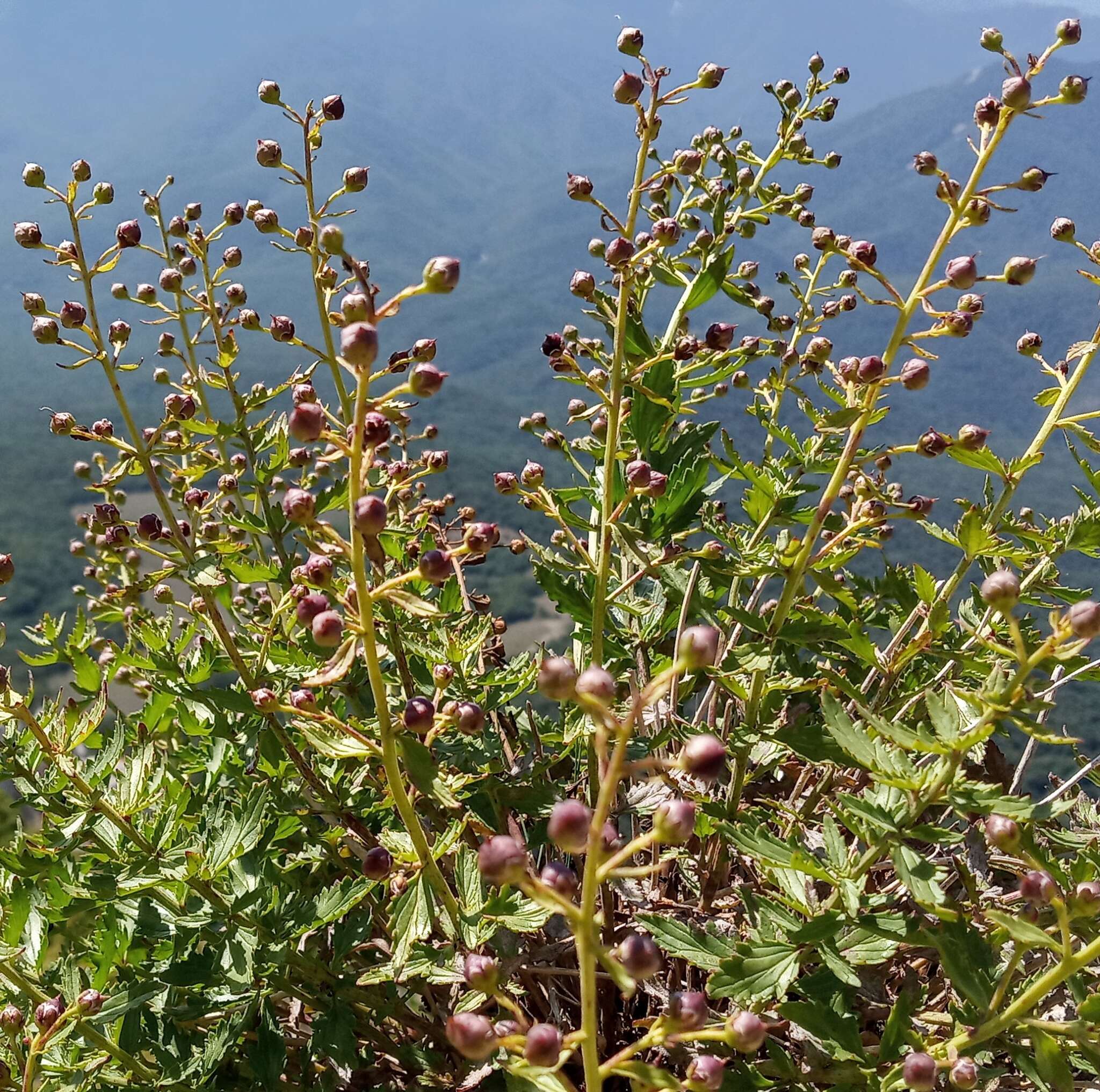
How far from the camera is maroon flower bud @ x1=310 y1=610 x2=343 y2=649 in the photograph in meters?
0.94

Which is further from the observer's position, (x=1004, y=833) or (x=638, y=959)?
(x=1004, y=833)

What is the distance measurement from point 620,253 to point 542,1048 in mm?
1011

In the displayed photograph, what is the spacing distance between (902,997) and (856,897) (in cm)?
14

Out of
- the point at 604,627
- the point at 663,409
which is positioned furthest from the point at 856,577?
the point at 604,627

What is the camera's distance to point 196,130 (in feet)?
582

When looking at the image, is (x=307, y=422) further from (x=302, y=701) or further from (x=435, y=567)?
(x=302, y=701)

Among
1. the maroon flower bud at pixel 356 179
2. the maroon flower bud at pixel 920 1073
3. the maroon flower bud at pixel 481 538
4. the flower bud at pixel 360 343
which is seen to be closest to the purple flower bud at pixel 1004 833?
the maroon flower bud at pixel 920 1073

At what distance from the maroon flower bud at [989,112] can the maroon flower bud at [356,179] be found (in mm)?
1016

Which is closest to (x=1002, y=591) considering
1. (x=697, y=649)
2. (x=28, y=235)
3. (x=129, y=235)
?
(x=697, y=649)

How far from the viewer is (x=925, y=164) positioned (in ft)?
5.10

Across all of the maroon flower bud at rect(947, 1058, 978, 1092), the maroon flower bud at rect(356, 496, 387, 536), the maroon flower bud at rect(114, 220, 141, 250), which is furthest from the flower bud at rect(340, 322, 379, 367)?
the maroon flower bud at rect(114, 220, 141, 250)

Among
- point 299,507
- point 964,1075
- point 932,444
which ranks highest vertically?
point 299,507

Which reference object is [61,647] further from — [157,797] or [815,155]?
[815,155]

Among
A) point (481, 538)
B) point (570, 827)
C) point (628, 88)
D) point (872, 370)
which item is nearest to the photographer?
point (570, 827)
